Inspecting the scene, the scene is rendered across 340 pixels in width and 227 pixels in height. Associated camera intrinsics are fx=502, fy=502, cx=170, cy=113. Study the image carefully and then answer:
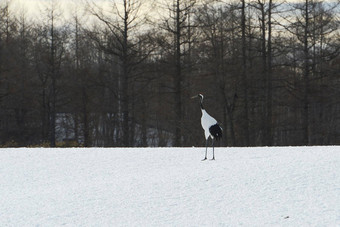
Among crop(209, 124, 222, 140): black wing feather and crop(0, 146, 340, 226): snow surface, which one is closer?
crop(0, 146, 340, 226): snow surface

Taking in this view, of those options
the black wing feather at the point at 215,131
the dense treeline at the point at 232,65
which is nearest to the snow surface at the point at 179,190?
the black wing feather at the point at 215,131

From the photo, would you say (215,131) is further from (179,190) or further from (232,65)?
(232,65)

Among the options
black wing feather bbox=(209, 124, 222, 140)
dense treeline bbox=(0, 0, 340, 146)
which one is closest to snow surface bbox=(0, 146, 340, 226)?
black wing feather bbox=(209, 124, 222, 140)

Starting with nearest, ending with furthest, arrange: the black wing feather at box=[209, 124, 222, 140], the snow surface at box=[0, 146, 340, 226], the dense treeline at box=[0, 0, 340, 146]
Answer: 1. the snow surface at box=[0, 146, 340, 226]
2. the black wing feather at box=[209, 124, 222, 140]
3. the dense treeline at box=[0, 0, 340, 146]

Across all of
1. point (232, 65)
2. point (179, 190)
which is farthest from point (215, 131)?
point (232, 65)

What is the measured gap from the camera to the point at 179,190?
9.65m

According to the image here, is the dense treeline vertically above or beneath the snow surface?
above

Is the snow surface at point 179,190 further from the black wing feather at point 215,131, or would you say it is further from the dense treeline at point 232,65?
the dense treeline at point 232,65

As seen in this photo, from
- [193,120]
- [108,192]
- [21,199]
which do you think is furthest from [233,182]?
[193,120]

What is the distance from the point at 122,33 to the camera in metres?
29.2

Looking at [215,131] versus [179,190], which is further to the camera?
[215,131]

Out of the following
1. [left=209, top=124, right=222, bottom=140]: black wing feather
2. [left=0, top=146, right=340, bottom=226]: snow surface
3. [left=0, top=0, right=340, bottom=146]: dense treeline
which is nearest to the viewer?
[left=0, top=146, right=340, bottom=226]: snow surface

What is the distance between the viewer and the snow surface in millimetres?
7793

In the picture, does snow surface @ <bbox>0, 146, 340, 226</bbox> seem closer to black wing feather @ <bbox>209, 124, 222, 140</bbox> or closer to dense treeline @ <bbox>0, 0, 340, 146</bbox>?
black wing feather @ <bbox>209, 124, 222, 140</bbox>
